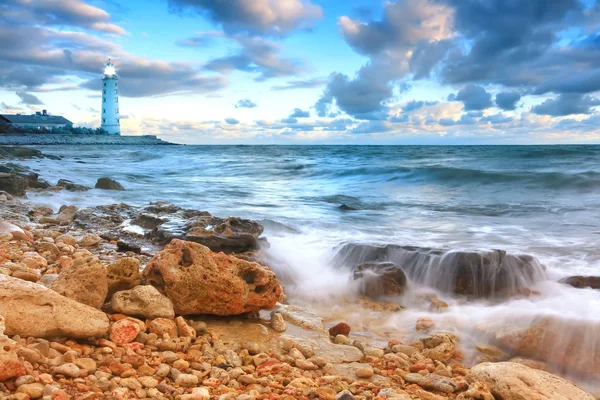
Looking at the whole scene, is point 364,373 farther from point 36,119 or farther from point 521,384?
point 36,119

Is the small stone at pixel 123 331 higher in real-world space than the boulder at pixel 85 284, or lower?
lower

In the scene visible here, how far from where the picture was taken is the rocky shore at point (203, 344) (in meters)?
2.44

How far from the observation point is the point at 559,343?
12.9 feet

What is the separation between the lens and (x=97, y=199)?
38.4 ft

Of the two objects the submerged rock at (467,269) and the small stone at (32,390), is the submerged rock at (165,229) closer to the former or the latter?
the submerged rock at (467,269)

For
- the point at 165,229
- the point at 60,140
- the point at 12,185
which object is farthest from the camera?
the point at 60,140

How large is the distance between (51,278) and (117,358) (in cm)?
170

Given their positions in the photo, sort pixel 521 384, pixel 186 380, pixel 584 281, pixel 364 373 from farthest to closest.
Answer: pixel 584 281
pixel 364 373
pixel 521 384
pixel 186 380

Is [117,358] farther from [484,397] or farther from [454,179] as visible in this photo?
[454,179]

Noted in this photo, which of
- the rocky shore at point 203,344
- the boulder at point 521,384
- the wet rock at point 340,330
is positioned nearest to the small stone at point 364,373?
the rocky shore at point 203,344

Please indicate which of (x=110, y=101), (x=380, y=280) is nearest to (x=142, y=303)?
(x=380, y=280)

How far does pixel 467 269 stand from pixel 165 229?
4284mm

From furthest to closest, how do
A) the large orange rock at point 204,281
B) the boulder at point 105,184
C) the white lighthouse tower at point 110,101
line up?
the white lighthouse tower at point 110,101
the boulder at point 105,184
the large orange rock at point 204,281

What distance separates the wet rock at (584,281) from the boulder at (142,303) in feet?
15.8
